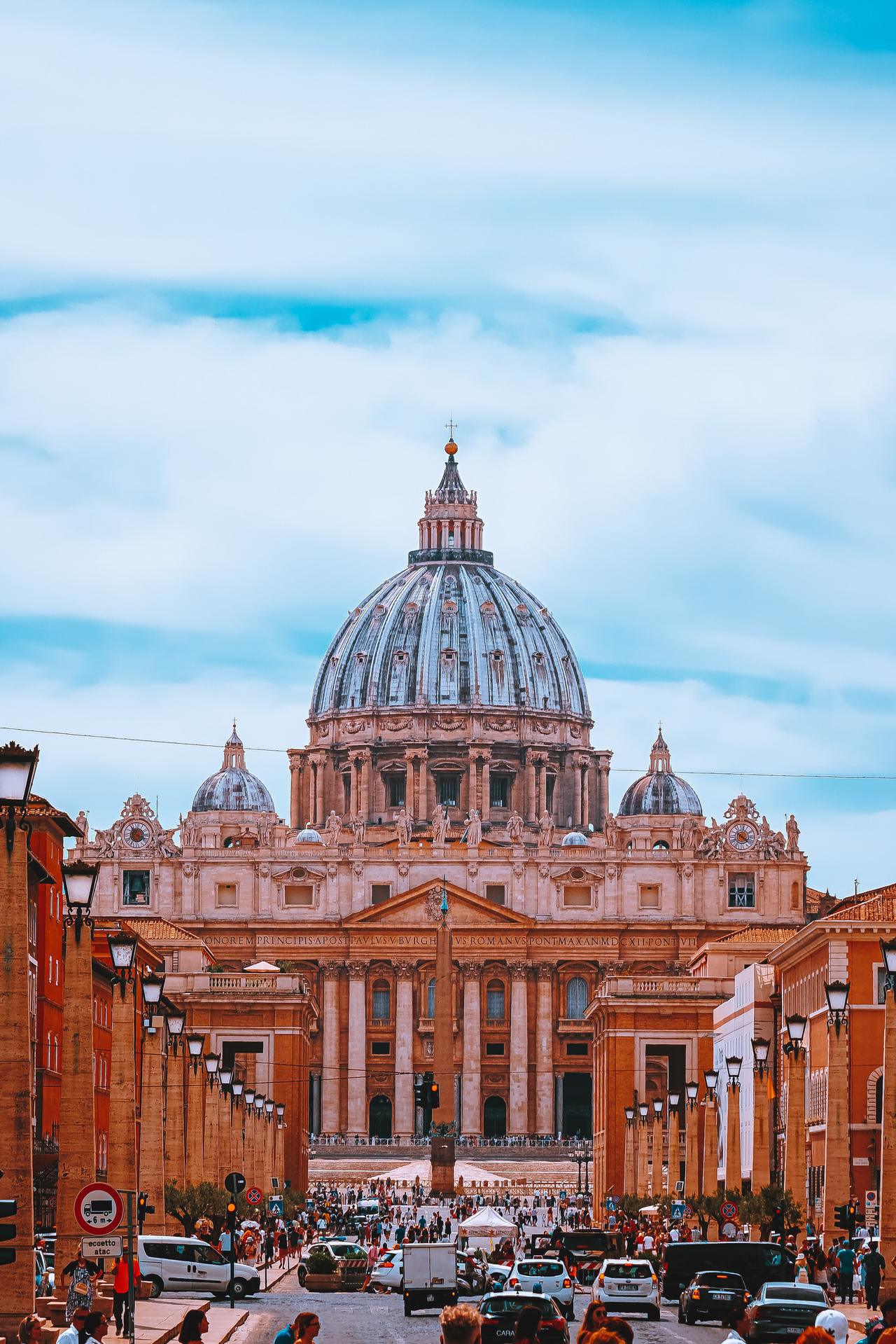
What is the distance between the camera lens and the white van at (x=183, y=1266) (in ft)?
166

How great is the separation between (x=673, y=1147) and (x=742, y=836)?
249 feet

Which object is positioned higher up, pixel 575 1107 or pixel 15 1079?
pixel 15 1079

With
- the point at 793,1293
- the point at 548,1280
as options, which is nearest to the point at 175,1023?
the point at 548,1280

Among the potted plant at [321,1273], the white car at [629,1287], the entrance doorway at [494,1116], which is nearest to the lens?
the white car at [629,1287]

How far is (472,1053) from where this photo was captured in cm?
15950

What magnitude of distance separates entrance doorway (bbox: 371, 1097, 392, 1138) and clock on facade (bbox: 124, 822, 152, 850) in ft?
65.2

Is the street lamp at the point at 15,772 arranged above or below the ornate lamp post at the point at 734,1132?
above

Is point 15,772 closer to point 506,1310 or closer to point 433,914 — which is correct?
point 506,1310

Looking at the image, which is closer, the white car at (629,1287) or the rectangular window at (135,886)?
the white car at (629,1287)

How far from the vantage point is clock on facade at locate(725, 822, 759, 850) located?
542 feet

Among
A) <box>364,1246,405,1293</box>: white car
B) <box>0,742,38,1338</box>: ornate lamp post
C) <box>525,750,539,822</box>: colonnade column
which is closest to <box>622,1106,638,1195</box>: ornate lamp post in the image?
<box>364,1246,405,1293</box>: white car

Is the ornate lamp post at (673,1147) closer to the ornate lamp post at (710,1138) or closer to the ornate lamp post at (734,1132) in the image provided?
the ornate lamp post at (710,1138)

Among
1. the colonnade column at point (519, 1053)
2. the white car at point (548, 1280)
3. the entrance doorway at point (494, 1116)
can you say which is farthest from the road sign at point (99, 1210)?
the entrance doorway at point (494, 1116)

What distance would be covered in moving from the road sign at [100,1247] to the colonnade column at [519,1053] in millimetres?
131703
